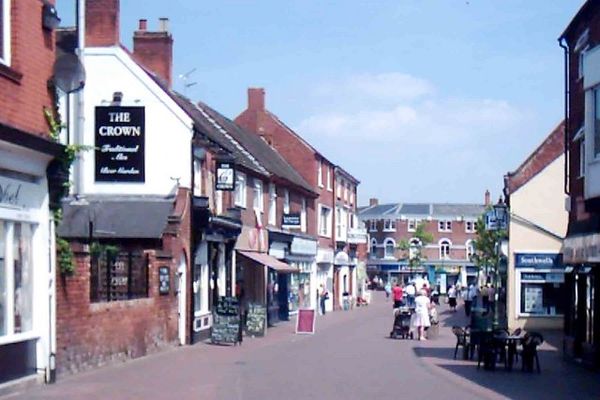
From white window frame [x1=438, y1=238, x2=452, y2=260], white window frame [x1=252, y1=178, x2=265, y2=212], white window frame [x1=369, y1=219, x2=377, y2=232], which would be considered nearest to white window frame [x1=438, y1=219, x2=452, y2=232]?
white window frame [x1=438, y1=238, x2=452, y2=260]

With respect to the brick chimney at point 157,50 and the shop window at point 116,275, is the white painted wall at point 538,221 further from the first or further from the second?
the shop window at point 116,275

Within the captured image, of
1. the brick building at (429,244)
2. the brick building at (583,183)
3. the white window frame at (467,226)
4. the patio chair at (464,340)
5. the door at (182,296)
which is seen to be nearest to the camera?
→ the brick building at (583,183)

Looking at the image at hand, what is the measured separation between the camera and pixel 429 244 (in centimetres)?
12012

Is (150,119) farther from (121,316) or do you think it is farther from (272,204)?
(272,204)

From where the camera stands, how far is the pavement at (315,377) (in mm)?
16703

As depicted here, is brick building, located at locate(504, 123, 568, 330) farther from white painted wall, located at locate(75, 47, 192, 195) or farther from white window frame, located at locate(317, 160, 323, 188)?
white window frame, located at locate(317, 160, 323, 188)

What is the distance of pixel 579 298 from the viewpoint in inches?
1021

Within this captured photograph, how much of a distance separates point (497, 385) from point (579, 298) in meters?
7.88

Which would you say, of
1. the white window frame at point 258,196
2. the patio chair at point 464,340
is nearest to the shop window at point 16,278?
the patio chair at point 464,340

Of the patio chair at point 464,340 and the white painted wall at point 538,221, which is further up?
the white painted wall at point 538,221

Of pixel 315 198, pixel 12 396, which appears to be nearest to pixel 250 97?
pixel 315 198

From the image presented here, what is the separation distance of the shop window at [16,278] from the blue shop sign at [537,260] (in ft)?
87.6

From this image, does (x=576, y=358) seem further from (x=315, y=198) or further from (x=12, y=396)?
(x=315, y=198)

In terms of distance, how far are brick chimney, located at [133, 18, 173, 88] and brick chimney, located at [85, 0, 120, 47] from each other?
523cm
